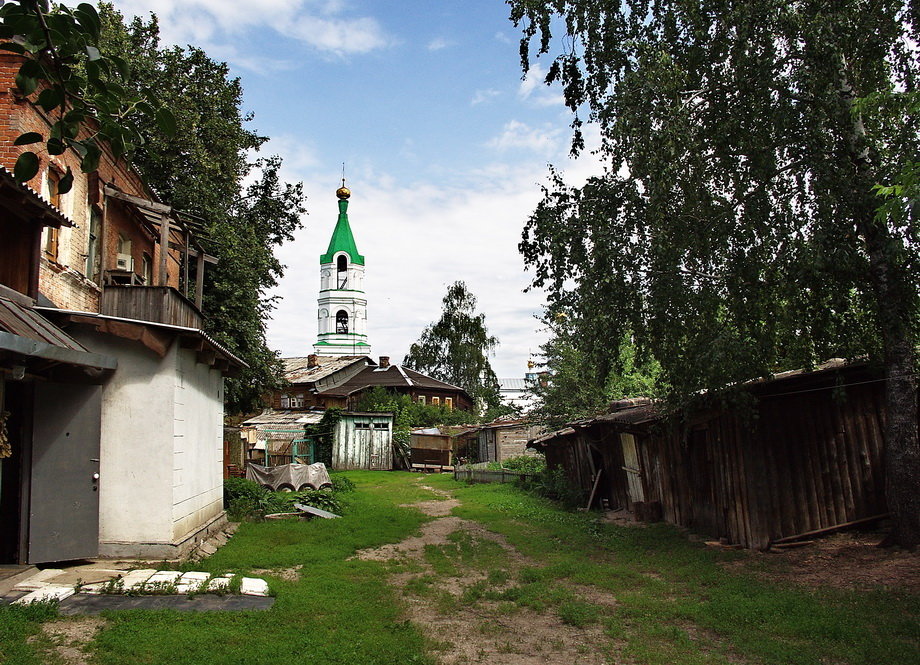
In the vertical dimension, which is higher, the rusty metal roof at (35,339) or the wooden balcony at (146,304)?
the wooden balcony at (146,304)

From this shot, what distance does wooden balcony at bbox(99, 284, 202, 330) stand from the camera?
10.6 meters

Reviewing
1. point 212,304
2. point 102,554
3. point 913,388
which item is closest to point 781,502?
point 913,388

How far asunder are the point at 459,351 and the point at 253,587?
40083 mm

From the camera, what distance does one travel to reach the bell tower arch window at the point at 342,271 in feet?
199

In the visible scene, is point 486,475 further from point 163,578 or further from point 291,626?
point 291,626

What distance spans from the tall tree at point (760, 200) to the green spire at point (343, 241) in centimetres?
5241

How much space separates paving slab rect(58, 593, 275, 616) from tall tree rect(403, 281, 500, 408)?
Result: 40071 millimetres

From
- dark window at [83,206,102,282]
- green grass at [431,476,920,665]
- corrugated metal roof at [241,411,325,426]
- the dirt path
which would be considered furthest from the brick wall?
corrugated metal roof at [241,411,325,426]

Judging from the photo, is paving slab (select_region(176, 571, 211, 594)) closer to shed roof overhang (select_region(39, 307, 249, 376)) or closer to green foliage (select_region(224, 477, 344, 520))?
shed roof overhang (select_region(39, 307, 249, 376))

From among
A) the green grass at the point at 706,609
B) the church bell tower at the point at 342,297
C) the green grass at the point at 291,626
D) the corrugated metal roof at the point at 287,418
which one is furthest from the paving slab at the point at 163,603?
the church bell tower at the point at 342,297

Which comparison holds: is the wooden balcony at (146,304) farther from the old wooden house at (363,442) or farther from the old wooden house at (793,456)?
the old wooden house at (363,442)

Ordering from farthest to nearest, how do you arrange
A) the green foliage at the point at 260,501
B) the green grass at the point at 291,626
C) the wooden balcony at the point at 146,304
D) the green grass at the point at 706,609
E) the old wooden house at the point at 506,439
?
1. the old wooden house at the point at 506,439
2. the green foliage at the point at 260,501
3. the wooden balcony at the point at 146,304
4. the green grass at the point at 706,609
5. the green grass at the point at 291,626

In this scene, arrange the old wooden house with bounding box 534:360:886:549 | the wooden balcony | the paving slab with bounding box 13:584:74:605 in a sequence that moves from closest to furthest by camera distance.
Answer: the paving slab with bounding box 13:584:74:605 < the old wooden house with bounding box 534:360:886:549 < the wooden balcony

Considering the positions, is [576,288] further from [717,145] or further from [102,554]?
[102,554]
